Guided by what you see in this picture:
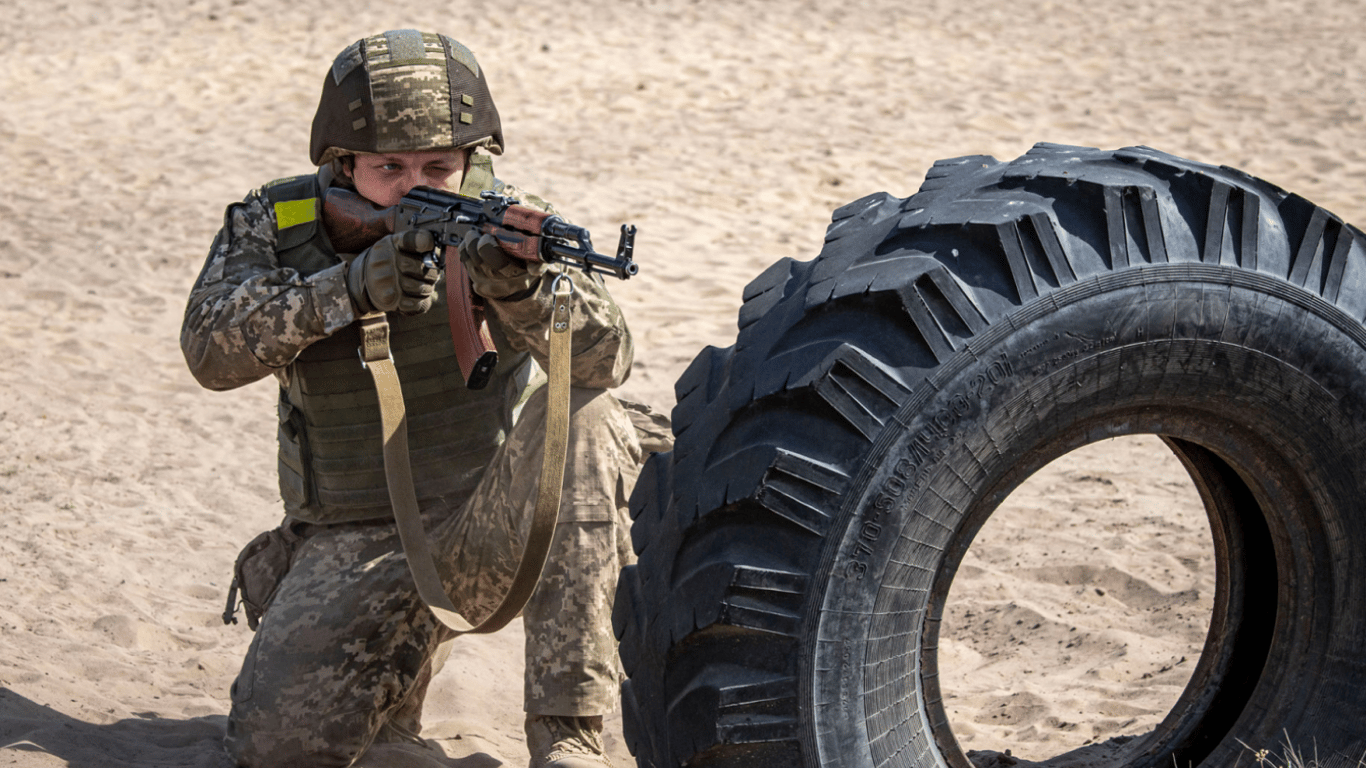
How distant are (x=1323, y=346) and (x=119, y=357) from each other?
214 inches

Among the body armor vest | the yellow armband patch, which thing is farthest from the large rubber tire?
the yellow armband patch

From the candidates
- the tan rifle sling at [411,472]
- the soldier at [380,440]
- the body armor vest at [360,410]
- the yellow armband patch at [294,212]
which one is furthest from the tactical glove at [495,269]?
the yellow armband patch at [294,212]

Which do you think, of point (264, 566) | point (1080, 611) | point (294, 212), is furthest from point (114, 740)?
point (1080, 611)

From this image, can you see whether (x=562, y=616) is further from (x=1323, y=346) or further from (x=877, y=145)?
Result: (x=877, y=145)

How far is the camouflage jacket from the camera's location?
9.41 ft

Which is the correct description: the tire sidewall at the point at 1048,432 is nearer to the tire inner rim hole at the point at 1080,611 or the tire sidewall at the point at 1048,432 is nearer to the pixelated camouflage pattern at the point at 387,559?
the tire inner rim hole at the point at 1080,611

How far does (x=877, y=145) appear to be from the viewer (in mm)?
9359

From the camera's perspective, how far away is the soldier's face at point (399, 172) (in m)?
3.06

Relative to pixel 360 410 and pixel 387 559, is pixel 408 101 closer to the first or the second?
pixel 360 410

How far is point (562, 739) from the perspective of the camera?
288cm

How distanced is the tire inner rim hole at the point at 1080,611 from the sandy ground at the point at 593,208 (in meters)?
0.01

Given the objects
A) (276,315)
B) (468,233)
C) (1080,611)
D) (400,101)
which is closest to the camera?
(468,233)

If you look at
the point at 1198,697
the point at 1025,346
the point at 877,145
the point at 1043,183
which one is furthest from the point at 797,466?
the point at 877,145

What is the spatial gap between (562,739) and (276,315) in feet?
3.81
